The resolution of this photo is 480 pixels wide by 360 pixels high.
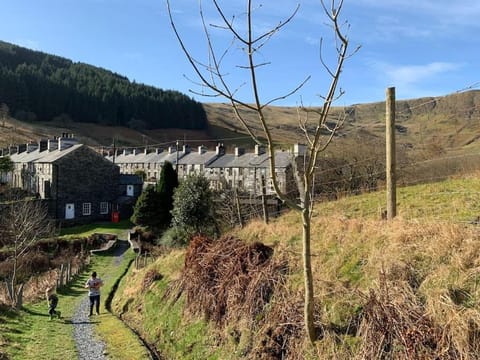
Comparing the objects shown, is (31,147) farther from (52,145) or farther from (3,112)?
(3,112)

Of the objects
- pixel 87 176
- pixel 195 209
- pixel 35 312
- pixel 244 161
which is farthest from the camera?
pixel 244 161

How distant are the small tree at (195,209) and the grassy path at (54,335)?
220 inches

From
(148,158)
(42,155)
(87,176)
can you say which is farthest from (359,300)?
(148,158)

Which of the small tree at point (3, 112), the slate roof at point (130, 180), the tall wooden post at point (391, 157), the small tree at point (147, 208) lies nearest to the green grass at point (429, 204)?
the tall wooden post at point (391, 157)

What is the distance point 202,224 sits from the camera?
22.5 meters

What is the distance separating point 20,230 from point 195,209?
11433mm

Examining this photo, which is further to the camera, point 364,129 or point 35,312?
point 364,129

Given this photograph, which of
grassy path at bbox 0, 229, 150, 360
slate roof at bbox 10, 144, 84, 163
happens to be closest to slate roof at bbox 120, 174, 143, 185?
slate roof at bbox 10, 144, 84, 163

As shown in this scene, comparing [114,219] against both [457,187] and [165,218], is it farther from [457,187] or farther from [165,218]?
[457,187]

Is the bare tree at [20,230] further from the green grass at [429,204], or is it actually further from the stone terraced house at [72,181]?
the green grass at [429,204]

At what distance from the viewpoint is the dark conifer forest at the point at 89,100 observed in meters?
117

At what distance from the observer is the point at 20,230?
25.6 meters

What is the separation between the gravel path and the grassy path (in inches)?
4.3

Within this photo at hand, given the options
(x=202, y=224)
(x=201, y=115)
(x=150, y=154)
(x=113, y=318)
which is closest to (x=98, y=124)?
(x=201, y=115)
